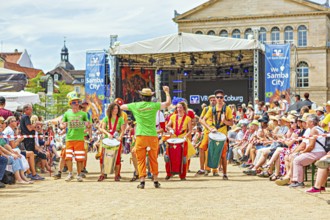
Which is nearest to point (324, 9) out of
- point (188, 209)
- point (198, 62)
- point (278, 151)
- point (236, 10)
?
point (236, 10)

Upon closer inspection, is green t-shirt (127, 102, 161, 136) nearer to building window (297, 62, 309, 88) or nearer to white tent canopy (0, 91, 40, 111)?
white tent canopy (0, 91, 40, 111)

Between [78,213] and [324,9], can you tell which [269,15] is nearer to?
[324,9]

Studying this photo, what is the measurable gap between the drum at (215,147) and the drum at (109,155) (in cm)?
200

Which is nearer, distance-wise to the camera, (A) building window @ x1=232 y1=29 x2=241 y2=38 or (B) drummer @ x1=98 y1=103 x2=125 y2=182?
(B) drummer @ x1=98 y1=103 x2=125 y2=182

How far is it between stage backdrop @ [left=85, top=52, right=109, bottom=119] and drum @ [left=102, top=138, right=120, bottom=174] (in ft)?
57.7

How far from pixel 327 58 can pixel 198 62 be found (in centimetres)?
2880

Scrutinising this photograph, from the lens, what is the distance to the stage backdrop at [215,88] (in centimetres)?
3766

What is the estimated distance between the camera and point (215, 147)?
43.9ft

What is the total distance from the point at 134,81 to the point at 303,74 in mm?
29270

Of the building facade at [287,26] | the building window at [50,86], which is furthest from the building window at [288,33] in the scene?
the building window at [50,86]

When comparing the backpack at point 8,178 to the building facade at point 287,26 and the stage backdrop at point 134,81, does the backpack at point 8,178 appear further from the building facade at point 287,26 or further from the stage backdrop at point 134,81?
the building facade at point 287,26

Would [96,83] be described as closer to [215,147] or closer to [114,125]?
[114,125]

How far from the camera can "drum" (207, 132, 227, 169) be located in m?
13.3

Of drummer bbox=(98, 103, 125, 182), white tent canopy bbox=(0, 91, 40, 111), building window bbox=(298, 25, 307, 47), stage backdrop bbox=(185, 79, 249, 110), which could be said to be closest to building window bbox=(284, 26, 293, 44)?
building window bbox=(298, 25, 307, 47)
